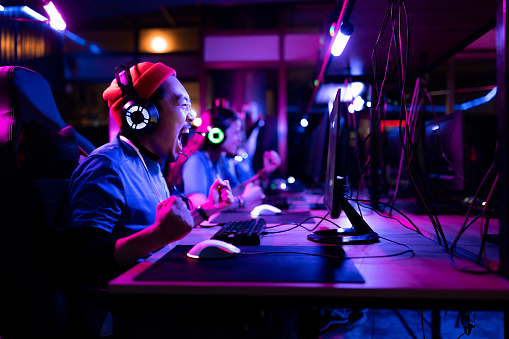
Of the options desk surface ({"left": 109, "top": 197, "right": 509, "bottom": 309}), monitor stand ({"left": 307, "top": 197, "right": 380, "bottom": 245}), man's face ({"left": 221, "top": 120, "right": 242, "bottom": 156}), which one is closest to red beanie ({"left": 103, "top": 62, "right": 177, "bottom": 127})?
desk surface ({"left": 109, "top": 197, "right": 509, "bottom": 309})

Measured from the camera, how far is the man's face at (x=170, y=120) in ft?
4.03

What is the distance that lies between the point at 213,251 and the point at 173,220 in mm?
134

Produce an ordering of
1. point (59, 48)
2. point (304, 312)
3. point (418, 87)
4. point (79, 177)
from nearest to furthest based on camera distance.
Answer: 1. point (304, 312)
2. point (79, 177)
3. point (418, 87)
4. point (59, 48)

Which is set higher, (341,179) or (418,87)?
(418,87)

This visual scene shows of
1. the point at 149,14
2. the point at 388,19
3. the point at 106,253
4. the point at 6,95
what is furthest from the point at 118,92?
the point at 149,14

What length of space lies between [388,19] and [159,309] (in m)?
1.24

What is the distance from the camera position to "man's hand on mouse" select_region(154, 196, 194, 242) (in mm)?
843

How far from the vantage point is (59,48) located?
5.82 meters

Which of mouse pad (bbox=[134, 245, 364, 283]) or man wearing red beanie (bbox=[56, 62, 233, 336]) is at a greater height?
man wearing red beanie (bbox=[56, 62, 233, 336])

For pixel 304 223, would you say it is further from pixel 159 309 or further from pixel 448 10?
pixel 448 10

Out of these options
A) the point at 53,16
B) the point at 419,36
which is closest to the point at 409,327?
the point at 419,36

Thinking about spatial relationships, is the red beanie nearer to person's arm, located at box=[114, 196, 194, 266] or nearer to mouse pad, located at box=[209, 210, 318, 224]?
person's arm, located at box=[114, 196, 194, 266]

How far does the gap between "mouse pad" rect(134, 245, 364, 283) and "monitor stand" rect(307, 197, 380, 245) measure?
0.37 ft

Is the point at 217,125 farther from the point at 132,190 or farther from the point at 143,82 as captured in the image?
the point at 132,190
